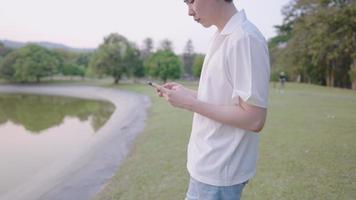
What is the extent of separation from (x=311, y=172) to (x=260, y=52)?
409cm

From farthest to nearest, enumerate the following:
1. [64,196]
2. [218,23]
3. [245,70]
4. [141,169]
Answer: [141,169]
[64,196]
[218,23]
[245,70]

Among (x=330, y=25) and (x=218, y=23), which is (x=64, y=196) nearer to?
(x=218, y=23)

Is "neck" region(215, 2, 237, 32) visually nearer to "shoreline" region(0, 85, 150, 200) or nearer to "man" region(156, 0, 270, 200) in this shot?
"man" region(156, 0, 270, 200)

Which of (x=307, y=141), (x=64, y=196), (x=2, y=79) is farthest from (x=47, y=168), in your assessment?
(x=2, y=79)

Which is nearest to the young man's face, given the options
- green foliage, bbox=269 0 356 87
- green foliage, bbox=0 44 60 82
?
green foliage, bbox=269 0 356 87

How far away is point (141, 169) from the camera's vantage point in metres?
5.39

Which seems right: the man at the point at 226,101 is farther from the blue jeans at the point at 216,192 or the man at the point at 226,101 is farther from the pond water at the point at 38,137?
the pond water at the point at 38,137

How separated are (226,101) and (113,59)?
35.5m

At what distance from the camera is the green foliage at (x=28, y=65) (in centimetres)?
3794

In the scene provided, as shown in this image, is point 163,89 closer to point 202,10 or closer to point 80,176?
point 202,10

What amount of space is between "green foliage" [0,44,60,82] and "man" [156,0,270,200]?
133ft

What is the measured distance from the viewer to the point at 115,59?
117 ft

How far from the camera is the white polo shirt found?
105cm

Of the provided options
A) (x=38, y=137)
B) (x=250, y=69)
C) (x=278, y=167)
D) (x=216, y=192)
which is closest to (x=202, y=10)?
(x=250, y=69)
